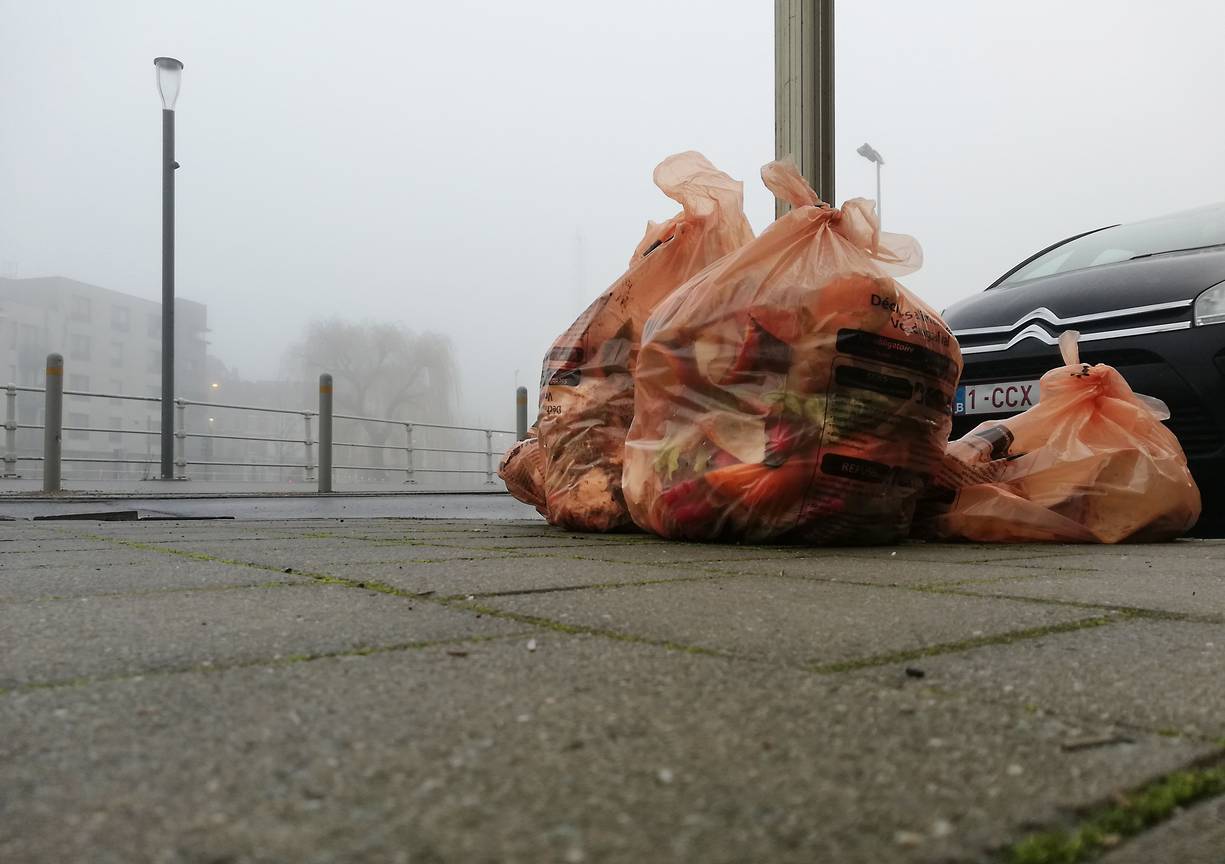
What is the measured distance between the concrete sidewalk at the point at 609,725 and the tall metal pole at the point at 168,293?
7122 millimetres

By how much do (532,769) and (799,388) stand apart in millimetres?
1759

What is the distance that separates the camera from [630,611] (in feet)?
3.88

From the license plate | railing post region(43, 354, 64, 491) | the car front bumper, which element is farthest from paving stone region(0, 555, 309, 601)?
railing post region(43, 354, 64, 491)

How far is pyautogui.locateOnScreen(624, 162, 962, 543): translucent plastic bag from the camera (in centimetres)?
223

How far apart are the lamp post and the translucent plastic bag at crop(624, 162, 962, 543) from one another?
664 centimetres

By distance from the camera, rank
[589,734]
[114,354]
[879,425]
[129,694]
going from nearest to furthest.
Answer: [589,734], [129,694], [879,425], [114,354]

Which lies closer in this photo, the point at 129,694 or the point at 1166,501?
the point at 129,694

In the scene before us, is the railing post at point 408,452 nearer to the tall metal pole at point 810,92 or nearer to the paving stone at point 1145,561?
the tall metal pole at point 810,92

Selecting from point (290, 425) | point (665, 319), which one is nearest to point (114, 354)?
point (290, 425)

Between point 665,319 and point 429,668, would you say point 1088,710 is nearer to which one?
point 429,668

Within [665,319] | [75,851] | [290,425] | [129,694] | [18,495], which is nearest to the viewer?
[75,851]

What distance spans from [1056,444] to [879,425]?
0.81 metres

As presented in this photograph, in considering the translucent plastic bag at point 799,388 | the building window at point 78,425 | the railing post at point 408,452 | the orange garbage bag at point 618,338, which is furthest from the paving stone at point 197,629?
the railing post at point 408,452

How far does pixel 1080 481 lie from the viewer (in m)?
2.67
